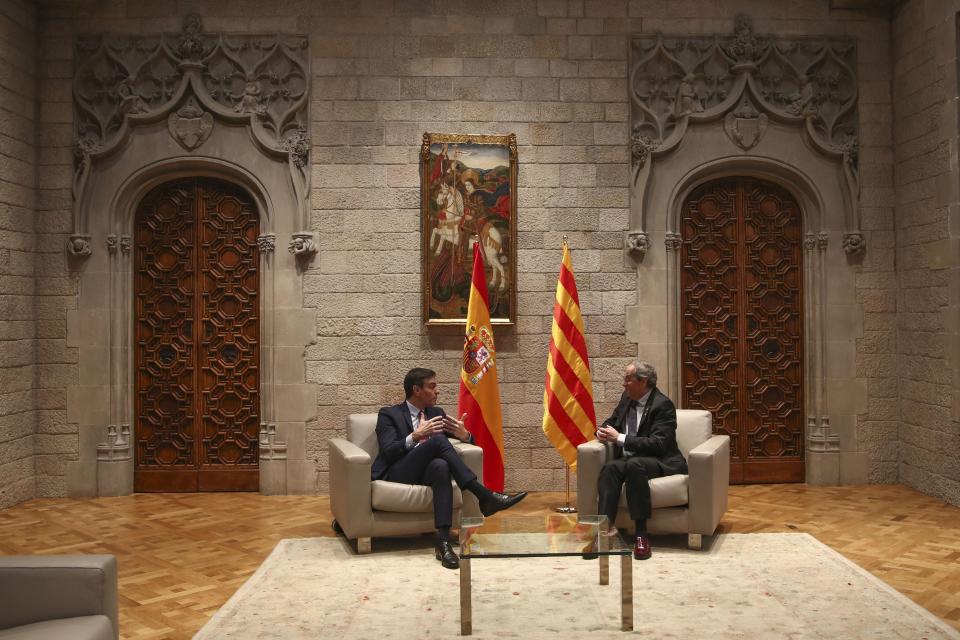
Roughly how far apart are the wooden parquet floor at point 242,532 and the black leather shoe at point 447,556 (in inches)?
17.2

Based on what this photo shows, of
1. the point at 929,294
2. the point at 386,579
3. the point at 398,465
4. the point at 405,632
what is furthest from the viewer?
the point at 929,294

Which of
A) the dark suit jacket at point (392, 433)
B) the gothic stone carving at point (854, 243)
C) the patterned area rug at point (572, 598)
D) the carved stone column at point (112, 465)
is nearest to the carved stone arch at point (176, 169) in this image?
the carved stone column at point (112, 465)

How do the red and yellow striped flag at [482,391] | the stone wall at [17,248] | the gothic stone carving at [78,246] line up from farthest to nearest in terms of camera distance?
the gothic stone carving at [78,246] < the stone wall at [17,248] < the red and yellow striped flag at [482,391]

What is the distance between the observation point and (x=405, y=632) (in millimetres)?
3973

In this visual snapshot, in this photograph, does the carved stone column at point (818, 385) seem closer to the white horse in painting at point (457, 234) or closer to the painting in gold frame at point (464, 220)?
the painting in gold frame at point (464, 220)

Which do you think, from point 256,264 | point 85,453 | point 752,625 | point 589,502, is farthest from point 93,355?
point 752,625

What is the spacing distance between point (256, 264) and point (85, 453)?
82.5 inches

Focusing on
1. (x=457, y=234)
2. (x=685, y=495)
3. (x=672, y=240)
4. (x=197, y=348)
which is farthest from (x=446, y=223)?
(x=685, y=495)

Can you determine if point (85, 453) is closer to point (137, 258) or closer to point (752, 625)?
point (137, 258)

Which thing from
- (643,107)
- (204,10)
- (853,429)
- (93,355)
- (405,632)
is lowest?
(405,632)

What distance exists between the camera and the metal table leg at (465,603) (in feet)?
12.9

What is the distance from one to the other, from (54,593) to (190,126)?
509 cm

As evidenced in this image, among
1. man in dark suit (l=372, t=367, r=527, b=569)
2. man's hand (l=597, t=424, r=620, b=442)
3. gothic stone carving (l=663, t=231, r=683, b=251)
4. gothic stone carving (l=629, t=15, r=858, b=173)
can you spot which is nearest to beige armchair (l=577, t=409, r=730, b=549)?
man's hand (l=597, t=424, r=620, b=442)

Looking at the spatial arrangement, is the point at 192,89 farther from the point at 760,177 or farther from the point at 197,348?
the point at 760,177
